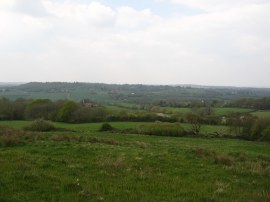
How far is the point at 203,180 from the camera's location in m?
12.8

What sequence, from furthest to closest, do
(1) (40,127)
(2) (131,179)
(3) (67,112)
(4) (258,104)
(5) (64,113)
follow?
(4) (258,104), (5) (64,113), (3) (67,112), (1) (40,127), (2) (131,179)

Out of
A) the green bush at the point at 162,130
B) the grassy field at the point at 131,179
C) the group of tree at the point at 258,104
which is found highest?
the grassy field at the point at 131,179

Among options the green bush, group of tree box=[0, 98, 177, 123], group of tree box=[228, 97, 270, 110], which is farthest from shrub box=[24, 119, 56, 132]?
group of tree box=[228, 97, 270, 110]

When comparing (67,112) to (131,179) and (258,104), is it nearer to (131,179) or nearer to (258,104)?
(131,179)

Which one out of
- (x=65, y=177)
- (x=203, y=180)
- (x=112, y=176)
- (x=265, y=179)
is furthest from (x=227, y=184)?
(x=65, y=177)

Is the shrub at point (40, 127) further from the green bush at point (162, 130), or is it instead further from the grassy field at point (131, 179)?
the grassy field at point (131, 179)

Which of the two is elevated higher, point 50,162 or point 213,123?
point 50,162

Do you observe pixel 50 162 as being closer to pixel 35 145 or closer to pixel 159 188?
pixel 159 188

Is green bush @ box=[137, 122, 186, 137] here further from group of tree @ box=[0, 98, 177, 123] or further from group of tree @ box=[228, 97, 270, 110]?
group of tree @ box=[228, 97, 270, 110]

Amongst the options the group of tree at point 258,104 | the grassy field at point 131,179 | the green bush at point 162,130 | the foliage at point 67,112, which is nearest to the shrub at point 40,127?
the green bush at point 162,130

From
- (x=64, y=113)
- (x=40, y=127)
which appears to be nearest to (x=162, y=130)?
(x=40, y=127)

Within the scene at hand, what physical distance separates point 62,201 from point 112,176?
12.1 ft

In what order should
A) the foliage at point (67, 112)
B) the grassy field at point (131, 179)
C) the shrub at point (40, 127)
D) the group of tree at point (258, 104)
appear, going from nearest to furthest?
1. the grassy field at point (131, 179)
2. the shrub at point (40, 127)
3. the foliage at point (67, 112)
4. the group of tree at point (258, 104)

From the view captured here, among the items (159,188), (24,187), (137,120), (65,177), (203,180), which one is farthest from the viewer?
(137,120)
